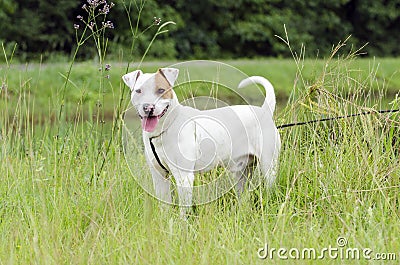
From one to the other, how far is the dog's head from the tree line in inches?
432

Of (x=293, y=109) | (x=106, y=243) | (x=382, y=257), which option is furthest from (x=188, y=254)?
(x=293, y=109)

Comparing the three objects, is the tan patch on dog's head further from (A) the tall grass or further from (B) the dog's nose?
(A) the tall grass

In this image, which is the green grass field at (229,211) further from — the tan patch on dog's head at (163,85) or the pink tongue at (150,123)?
the tan patch on dog's head at (163,85)

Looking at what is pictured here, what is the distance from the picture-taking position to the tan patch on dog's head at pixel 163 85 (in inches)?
102

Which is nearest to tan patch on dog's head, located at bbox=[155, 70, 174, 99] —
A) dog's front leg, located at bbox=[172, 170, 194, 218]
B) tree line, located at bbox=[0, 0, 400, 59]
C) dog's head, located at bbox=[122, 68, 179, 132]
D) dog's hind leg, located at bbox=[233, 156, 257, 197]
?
dog's head, located at bbox=[122, 68, 179, 132]

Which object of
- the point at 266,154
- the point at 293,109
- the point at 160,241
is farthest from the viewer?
the point at 293,109

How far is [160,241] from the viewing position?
2.58m

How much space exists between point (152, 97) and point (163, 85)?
59 millimetres

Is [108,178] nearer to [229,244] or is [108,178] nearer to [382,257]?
[229,244]

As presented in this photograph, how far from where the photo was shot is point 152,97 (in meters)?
2.57

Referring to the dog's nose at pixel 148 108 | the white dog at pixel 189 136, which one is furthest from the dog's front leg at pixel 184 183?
the dog's nose at pixel 148 108

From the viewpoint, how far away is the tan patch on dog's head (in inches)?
102

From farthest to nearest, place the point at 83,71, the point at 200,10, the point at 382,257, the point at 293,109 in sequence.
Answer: the point at 200,10, the point at 83,71, the point at 293,109, the point at 382,257

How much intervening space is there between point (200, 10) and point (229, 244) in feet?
50.2
